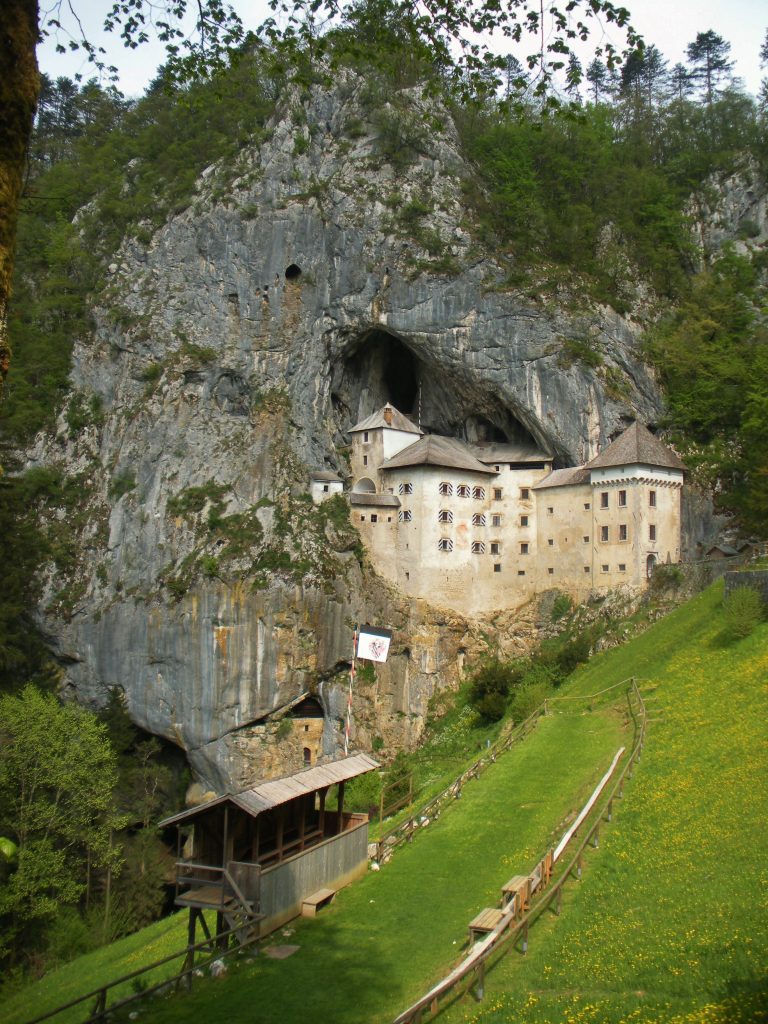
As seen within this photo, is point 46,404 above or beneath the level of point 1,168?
above

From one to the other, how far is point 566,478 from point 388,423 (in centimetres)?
1117

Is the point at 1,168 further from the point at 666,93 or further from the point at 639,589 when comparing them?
the point at 666,93

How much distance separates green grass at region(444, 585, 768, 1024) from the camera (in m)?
11.4

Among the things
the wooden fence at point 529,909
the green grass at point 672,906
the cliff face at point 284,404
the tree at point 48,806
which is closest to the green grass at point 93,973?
the tree at point 48,806

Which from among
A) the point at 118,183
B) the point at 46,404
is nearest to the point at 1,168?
the point at 46,404

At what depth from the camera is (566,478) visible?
50.9m

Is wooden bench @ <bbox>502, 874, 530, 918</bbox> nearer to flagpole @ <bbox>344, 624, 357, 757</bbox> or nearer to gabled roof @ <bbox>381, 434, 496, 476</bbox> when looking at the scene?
flagpole @ <bbox>344, 624, 357, 757</bbox>

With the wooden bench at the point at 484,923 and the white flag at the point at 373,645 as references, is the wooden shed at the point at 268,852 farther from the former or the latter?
the white flag at the point at 373,645

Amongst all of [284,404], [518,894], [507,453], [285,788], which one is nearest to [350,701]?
[507,453]

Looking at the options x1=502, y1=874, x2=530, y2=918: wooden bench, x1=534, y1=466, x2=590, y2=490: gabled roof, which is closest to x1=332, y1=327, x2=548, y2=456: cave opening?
x1=534, y1=466, x2=590, y2=490: gabled roof

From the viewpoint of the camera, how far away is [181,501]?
173 ft

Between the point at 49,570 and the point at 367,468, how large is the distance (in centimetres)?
2013

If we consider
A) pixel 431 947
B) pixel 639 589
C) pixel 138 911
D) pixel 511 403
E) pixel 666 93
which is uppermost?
pixel 666 93

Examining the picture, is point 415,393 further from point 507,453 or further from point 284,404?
point 284,404
